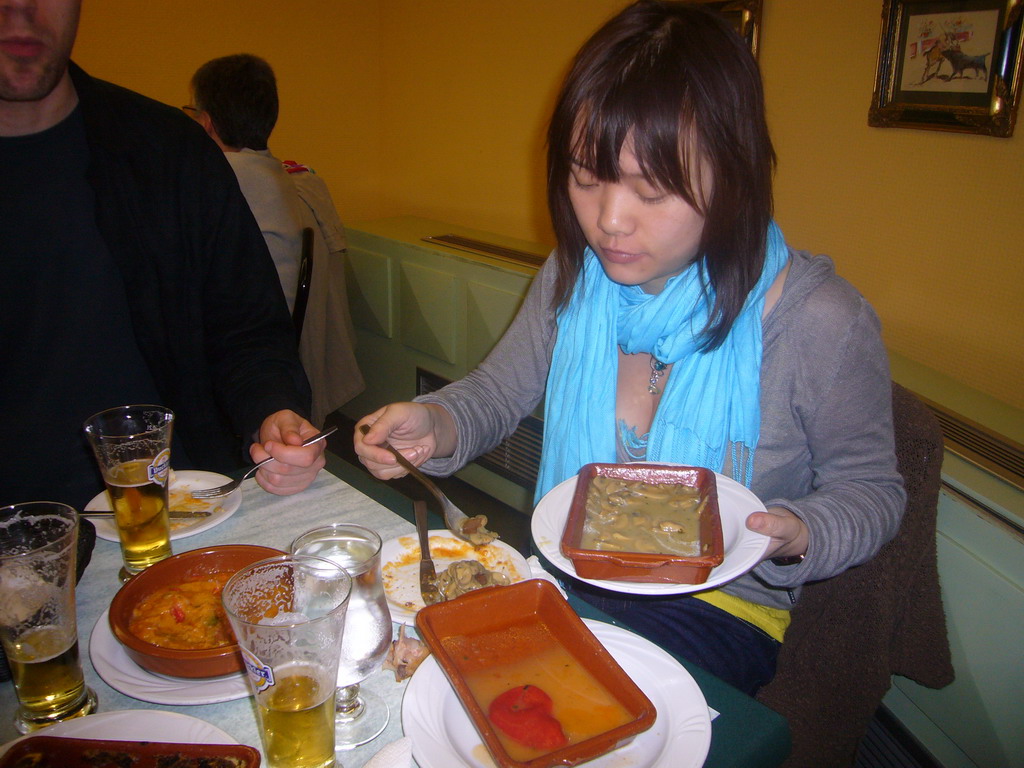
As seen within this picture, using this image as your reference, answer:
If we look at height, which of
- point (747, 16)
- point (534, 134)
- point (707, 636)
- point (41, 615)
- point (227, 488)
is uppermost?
point (747, 16)

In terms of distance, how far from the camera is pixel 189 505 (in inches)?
48.8

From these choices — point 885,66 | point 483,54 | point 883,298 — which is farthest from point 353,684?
point 483,54

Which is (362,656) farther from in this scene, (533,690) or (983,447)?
(983,447)

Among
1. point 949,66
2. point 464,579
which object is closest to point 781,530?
point 464,579

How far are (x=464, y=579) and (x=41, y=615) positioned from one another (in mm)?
494

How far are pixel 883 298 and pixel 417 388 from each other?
7.04ft

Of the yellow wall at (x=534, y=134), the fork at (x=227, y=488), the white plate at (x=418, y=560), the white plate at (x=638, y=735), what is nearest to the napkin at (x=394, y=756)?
the white plate at (x=638, y=735)

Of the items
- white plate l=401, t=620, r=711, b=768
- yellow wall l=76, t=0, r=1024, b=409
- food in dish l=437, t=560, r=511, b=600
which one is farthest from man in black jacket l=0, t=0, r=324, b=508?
yellow wall l=76, t=0, r=1024, b=409

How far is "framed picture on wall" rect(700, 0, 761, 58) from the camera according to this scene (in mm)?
2230

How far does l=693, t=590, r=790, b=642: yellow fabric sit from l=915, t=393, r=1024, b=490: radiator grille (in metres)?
0.58

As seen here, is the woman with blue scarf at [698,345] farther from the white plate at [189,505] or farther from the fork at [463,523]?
the white plate at [189,505]

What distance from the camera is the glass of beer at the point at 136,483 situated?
0.99m

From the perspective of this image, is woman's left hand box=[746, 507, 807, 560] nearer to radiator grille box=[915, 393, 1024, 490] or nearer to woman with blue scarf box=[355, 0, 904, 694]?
woman with blue scarf box=[355, 0, 904, 694]

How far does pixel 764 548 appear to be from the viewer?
94 centimetres
